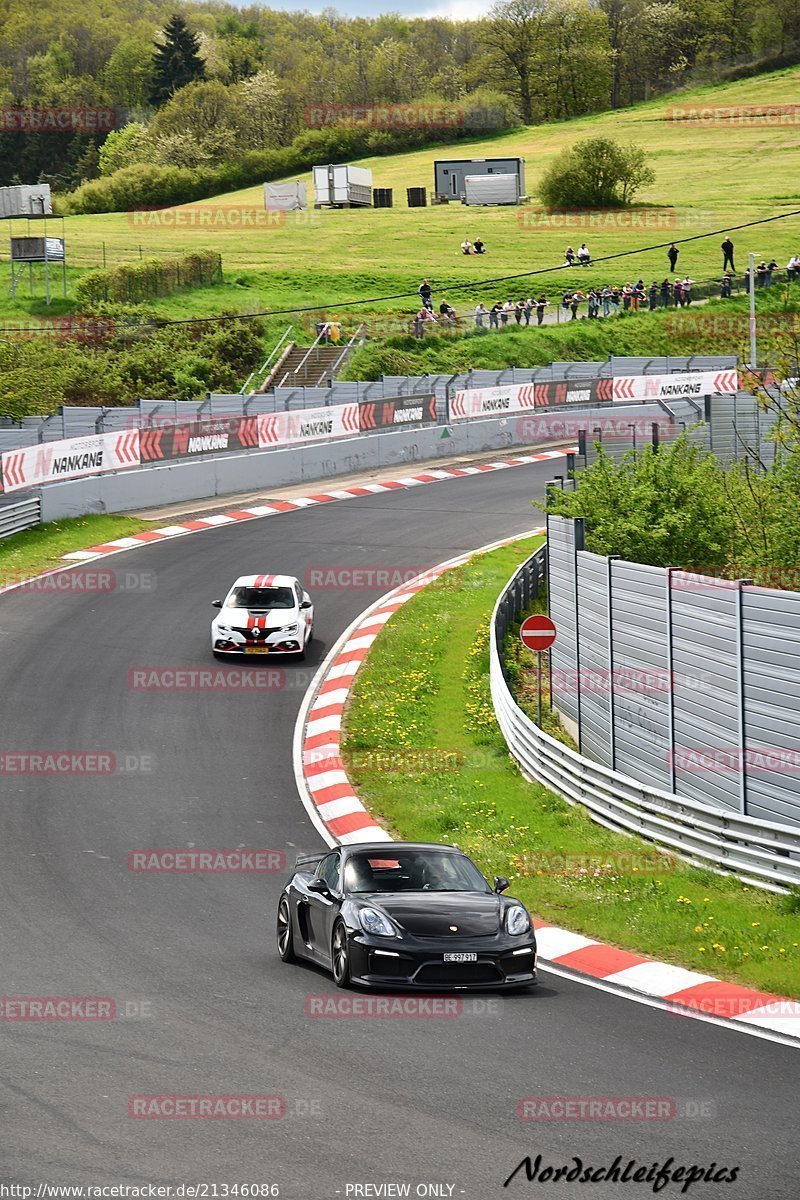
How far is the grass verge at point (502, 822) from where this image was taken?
13461 millimetres

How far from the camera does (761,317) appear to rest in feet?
235

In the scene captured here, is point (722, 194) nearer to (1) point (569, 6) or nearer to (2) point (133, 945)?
(1) point (569, 6)

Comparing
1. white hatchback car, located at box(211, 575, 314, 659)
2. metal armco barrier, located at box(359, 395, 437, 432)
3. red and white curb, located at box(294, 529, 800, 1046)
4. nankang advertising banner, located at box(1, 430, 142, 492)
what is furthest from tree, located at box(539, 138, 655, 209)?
white hatchback car, located at box(211, 575, 314, 659)

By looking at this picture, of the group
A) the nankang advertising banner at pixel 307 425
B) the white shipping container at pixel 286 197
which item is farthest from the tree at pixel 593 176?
the nankang advertising banner at pixel 307 425

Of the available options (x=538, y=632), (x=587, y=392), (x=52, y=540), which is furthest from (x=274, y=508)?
(x=538, y=632)

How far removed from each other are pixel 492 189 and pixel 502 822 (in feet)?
339

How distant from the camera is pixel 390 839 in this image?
18.1m

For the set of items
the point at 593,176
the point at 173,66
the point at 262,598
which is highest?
the point at 173,66

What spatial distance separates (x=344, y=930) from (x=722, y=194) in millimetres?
109239

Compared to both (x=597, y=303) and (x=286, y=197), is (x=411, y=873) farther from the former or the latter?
(x=286, y=197)

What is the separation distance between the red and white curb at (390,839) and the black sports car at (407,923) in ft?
3.68

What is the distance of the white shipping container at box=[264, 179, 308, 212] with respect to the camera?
383 feet

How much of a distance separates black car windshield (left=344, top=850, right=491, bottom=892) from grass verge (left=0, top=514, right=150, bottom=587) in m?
20.0

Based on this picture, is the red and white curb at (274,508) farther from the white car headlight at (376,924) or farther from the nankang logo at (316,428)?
the white car headlight at (376,924)
